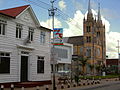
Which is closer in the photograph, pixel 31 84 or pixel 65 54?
pixel 31 84

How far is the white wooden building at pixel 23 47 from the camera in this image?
72.1 feet

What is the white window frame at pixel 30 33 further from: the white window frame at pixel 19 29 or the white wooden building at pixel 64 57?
the white wooden building at pixel 64 57

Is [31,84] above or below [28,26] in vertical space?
below

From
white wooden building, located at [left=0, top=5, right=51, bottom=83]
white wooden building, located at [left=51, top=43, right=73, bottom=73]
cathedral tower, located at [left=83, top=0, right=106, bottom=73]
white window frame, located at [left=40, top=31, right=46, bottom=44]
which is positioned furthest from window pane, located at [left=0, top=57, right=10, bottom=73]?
cathedral tower, located at [left=83, top=0, right=106, bottom=73]

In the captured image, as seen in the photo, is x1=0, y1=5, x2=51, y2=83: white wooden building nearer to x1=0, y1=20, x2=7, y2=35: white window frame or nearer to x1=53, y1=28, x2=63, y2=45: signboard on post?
x1=0, y1=20, x2=7, y2=35: white window frame

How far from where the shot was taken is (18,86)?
874 inches

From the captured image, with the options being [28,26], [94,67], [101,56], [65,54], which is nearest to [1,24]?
[28,26]

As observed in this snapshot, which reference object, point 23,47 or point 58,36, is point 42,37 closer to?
point 23,47

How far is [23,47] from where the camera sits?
24.1m

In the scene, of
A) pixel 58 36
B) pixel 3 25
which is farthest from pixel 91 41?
pixel 3 25

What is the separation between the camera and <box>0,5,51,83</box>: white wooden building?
72.1 ft

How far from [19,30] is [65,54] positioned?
173ft

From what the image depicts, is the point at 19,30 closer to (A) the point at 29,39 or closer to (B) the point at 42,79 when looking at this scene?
(A) the point at 29,39

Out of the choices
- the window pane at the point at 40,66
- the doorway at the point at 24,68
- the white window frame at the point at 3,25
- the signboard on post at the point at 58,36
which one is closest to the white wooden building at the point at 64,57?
the window pane at the point at 40,66
